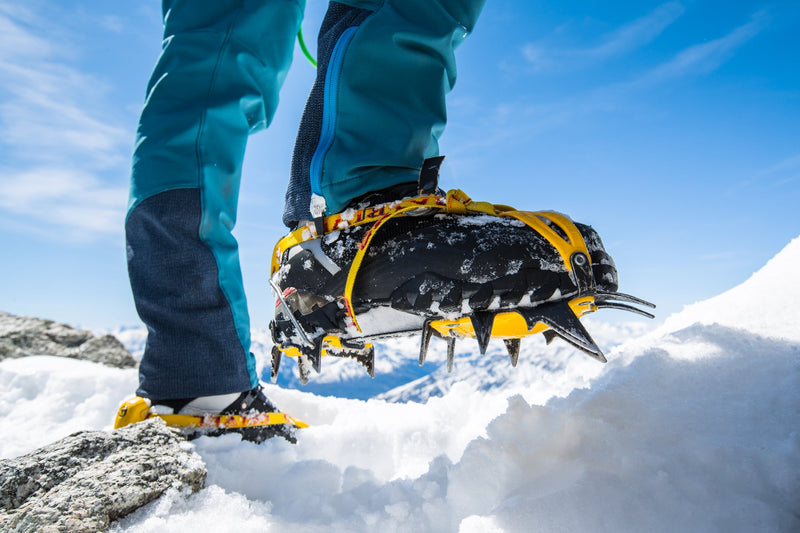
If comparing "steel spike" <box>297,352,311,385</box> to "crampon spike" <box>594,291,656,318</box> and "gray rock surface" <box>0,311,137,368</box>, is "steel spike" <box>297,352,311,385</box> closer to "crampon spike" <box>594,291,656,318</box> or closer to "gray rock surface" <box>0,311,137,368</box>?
"crampon spike" <box>594,291,656,318</box>

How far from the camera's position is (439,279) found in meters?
0.93

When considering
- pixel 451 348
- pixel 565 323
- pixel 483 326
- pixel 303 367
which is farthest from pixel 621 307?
pixel 303 367

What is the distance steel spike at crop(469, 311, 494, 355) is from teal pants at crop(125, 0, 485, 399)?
0.43 metres

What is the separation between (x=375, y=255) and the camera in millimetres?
1029

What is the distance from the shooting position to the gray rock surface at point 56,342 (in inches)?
133

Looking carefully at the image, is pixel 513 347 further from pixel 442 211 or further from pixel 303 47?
pixel 303 47

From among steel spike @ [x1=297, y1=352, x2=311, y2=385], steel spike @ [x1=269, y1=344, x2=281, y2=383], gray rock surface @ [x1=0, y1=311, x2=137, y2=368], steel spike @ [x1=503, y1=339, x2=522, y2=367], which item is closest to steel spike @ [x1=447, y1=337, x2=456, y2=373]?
steel spike @ [x1=503, y1=339, x2=522, y2=367]

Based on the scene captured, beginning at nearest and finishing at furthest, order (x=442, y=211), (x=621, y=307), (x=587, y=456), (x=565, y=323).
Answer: (x=587, y=456), (x=565, y=323), (x=621, y=307), (x=442, y=211)

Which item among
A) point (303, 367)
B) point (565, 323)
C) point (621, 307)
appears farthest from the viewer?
point (303, 367)

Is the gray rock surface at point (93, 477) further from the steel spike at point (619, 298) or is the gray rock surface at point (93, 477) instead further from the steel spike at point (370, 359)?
the steel spike at point (619, 298)

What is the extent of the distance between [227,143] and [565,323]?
0.94m

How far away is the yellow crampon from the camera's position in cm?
107

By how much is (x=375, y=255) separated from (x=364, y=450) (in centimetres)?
45

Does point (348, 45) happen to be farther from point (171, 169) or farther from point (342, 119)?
point (171, 169)
